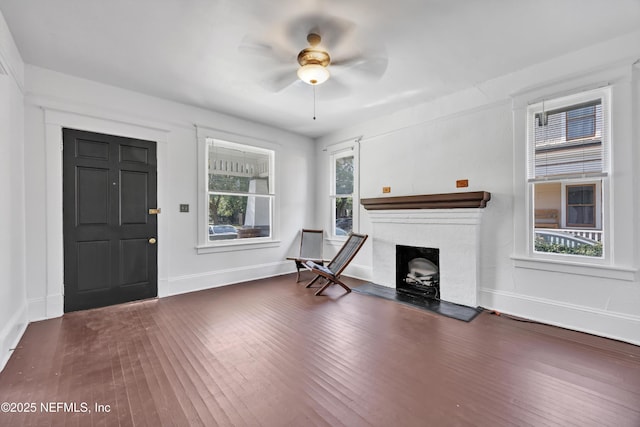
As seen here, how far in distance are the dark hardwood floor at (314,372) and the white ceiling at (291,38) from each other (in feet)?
9.05

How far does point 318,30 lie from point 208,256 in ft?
11.3

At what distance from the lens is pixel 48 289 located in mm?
3051

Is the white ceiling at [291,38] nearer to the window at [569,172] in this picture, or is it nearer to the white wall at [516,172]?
the white wall at [516,172]

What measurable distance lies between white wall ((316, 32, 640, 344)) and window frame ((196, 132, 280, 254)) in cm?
183

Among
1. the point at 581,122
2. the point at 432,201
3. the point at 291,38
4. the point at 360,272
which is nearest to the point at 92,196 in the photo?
the point at 291,38

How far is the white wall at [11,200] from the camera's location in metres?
2.25

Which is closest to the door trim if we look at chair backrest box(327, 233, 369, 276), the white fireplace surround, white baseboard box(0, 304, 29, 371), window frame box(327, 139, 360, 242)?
white baseboard box(0, 304, 29, 371)

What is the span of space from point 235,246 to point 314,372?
2961mm

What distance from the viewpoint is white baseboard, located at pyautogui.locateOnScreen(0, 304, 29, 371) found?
2146 millimetres

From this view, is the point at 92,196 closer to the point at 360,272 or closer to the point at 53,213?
the point at 53,213

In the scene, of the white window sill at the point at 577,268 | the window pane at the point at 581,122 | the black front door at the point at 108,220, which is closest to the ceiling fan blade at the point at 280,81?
the black front door at the point at 108,220

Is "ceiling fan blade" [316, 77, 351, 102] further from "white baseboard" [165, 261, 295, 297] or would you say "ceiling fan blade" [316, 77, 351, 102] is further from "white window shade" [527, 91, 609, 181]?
"white baseboard" [165, 261, 295, 297]

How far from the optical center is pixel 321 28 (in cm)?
233

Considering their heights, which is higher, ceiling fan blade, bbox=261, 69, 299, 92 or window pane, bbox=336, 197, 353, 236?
ceiling fan blade, bbox=261, 69, 299, 92
